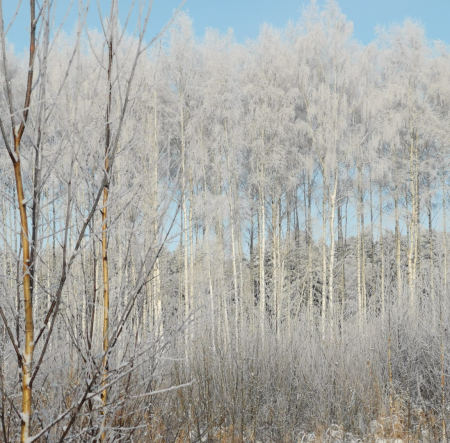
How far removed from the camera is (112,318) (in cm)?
166

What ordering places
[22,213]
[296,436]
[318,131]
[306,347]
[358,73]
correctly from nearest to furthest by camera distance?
[22,213], [296,436], [306,347], [318,131], [358,73]

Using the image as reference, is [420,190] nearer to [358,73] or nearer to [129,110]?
[358,73]

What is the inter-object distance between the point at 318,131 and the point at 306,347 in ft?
23.6

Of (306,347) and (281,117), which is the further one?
(281,117)

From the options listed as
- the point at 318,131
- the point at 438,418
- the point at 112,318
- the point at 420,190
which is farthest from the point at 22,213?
the point at 420,190

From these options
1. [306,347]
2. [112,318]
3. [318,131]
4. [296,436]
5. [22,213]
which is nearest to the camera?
[22,213]

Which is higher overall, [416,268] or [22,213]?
[22,213]

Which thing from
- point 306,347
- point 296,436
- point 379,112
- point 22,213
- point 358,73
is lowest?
point 296,436

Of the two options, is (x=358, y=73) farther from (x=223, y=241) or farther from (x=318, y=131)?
(x=223, y=241)

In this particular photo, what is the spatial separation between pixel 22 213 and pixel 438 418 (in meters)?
6.87

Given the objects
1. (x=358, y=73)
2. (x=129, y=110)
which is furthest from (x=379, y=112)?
(x=129, y=110)

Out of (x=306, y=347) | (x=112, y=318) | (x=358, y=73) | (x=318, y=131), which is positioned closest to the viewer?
(x=112, y=318)

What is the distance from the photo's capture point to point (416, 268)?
13.6 meters

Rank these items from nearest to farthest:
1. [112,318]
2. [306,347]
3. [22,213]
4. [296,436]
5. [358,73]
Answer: [22,213], [112,318], [296,436], [306,347], [358,73]
